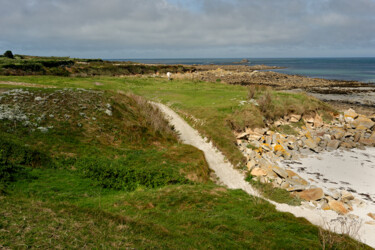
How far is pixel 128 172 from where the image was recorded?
12.7m

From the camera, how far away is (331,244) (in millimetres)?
7457

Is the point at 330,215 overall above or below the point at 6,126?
below

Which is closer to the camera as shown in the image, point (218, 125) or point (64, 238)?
point (64, 238)

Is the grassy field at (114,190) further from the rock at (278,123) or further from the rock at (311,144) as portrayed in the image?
the rock at (278,123)

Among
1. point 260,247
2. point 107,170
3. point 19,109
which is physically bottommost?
point 260,247

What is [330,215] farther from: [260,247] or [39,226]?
[39,226]

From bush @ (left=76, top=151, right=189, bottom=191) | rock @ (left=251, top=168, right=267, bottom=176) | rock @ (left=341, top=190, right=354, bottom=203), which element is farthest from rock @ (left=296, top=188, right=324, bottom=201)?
bush @ (left=76, top=151, right=189, bottom=191)

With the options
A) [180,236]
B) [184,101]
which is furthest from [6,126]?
[184,101]

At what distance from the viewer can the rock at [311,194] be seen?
14.3 metres

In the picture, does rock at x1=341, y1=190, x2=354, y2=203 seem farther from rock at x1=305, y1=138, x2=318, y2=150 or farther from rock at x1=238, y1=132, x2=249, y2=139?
rock at x1=238, y1=132, x2=249, y2=139

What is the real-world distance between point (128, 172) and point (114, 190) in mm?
1430

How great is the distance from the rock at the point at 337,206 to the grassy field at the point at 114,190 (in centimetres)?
556

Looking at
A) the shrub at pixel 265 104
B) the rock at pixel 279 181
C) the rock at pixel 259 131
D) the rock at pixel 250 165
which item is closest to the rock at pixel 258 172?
the rock at pixel 250 165

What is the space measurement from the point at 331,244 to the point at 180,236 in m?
4.94
